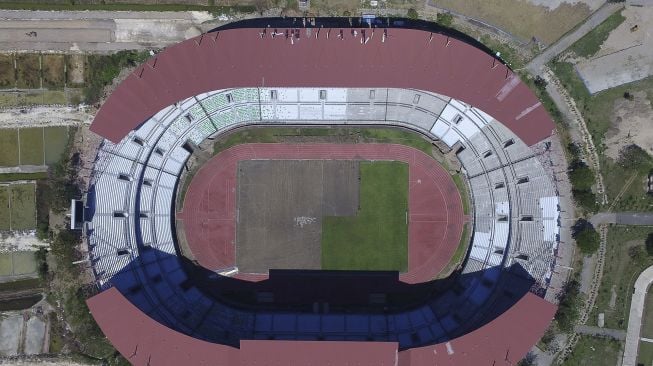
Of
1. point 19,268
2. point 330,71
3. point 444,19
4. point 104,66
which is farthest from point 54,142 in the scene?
point 444,19

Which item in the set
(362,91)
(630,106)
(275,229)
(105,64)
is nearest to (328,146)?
(362,91)

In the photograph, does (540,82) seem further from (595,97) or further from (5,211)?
(5,211)

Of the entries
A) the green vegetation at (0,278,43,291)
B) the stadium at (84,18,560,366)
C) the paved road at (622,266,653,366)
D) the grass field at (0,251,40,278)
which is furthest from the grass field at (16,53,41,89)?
the paved road at (622,266,653,366)

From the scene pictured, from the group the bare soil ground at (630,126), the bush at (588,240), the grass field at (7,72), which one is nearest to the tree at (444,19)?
the bare soil ground at (630,126)

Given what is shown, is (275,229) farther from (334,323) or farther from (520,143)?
(520,143)

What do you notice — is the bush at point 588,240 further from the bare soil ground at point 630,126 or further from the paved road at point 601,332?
the bare soil ground at point 630,126
